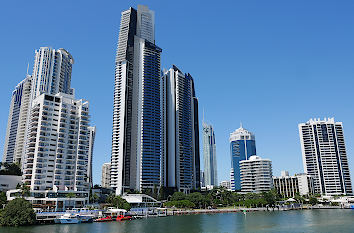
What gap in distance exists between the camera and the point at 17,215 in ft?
297

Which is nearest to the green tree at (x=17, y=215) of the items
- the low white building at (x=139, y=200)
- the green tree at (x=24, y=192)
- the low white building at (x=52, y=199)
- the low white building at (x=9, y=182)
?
the low white building at (x=52, y=199)

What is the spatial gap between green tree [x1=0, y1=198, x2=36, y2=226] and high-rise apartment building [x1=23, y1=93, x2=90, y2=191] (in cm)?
3304

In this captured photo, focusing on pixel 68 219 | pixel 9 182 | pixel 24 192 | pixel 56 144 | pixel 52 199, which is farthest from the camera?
pixel 56 144

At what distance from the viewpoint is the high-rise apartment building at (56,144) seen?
12925 centimetres

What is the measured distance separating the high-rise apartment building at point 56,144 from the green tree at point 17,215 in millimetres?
33036

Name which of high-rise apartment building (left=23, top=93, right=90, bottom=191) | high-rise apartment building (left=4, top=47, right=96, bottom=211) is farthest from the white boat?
high-rise apartment building (left=23, top=93, right=90, bottom=191)

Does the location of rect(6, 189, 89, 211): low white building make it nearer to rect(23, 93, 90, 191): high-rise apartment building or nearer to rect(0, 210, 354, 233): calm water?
rect(23, 93, 90, 191): high-rise apartment building

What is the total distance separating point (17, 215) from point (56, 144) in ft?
158

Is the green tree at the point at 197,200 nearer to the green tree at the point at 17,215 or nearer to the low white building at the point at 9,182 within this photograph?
the low white building at the point at 9,182

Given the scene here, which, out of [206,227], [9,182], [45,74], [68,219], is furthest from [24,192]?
[45,74]

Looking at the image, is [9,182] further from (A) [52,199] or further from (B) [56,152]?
(A) [52,199]

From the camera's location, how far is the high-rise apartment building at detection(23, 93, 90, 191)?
5089 inches

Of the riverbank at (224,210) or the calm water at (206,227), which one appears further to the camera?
the riverbank at (224,210)

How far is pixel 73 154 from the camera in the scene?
139750mm
